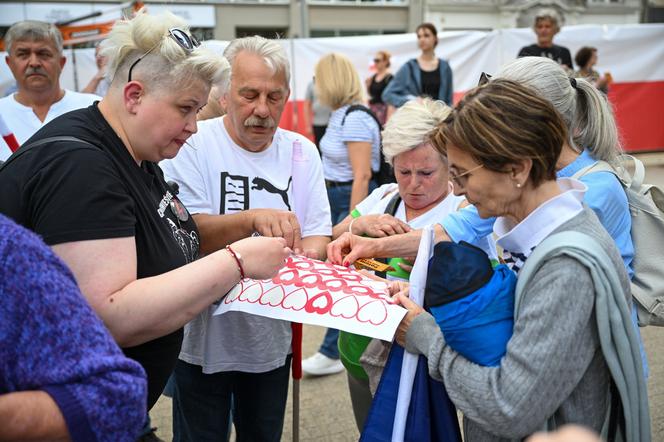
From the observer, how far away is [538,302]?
1386 millimetres

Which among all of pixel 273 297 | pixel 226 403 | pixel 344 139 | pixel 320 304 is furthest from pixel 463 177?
pixel 344 139

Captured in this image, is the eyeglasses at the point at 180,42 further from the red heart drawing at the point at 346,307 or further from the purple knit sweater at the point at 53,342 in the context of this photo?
the red heart drawing at the point at 346,307

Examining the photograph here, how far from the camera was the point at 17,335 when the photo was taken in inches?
42.9

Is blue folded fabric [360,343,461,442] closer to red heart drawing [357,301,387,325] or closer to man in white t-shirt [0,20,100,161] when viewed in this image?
red heart drawing [357,301,387,325]

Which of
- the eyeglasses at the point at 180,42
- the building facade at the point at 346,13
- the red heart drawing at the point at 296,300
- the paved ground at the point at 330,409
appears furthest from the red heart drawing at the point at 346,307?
the building facade at the point at 346,13

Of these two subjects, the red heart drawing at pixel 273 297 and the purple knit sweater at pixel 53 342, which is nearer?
the purple knit sweater at pixel 53 342

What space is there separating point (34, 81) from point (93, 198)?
8.49 feet

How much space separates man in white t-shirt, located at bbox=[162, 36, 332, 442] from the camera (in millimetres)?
2289

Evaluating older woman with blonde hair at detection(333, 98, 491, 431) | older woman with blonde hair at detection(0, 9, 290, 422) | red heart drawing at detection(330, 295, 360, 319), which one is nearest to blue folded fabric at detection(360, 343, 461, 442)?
red heart drawing at detection(330, 295, 360, 319)

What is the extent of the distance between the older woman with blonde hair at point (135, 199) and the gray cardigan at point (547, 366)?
0.66 m

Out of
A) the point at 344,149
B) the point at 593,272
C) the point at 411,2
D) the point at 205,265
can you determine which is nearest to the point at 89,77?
the point at 344,149

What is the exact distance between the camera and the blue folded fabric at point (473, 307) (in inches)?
57.3

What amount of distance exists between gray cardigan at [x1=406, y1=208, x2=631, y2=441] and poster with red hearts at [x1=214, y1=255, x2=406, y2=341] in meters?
0.22

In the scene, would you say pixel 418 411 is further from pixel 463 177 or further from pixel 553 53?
pixel 553 53
